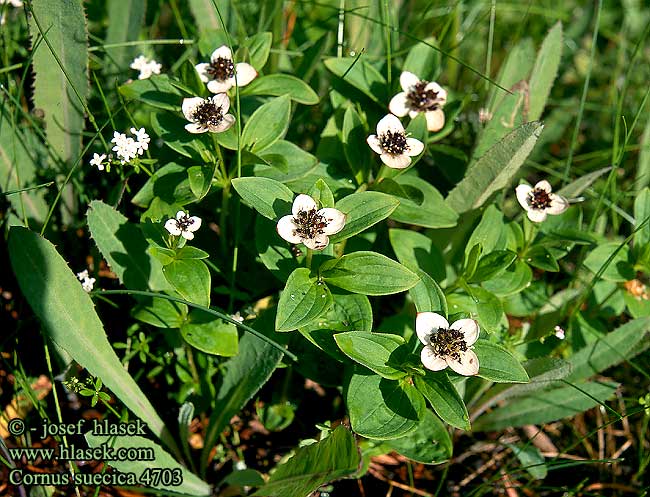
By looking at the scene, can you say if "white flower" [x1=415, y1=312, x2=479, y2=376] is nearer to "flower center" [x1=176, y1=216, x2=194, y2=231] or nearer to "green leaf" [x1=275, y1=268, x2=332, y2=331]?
"green leaf" [x1=275, y1=268, x2=332, y2=331]

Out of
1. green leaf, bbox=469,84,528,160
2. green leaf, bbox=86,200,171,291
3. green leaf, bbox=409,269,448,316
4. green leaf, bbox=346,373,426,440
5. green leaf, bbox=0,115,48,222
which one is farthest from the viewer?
green leaf, bbox=469,84,528,160

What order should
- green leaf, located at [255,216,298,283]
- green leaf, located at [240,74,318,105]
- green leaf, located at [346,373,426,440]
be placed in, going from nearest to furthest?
green leaf, located at [346,373,426,440]
green leaf, located at [255,216,298,283]
green leaf, located at [240,74,318,105]

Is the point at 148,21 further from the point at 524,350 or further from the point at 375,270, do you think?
the point at 524,350

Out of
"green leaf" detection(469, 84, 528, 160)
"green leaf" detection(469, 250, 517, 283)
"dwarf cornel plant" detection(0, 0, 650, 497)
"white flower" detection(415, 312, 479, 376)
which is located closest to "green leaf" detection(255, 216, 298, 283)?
"dwarf cornel plant" detection(0, 0, 650, 497)

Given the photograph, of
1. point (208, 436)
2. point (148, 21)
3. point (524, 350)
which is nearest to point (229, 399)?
point (208, 436)

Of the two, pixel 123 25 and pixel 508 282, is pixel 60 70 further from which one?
pixel 508 282

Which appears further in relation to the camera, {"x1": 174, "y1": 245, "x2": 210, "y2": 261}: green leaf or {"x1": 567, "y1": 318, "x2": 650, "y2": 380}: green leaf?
{"x1": 567, "y1": 318, "x2": 650, "y2": 380}: green leaf

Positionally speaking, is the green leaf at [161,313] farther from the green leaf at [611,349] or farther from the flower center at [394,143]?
the green leaf at [611,349]
